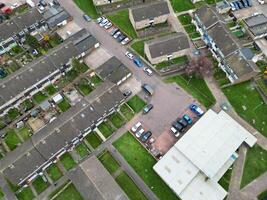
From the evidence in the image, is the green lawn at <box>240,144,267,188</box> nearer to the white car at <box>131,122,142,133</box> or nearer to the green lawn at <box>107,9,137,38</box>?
the white car at <box>131,122,142,133</box>

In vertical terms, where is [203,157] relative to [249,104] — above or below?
below

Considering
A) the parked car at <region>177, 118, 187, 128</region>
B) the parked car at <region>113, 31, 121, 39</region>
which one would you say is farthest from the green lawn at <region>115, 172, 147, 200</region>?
the parked car at <region>113, 31, 121, 39</region>

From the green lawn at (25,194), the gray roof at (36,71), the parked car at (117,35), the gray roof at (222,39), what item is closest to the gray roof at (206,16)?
the gray roof at (222,39)

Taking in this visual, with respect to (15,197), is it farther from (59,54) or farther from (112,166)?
(59,54)

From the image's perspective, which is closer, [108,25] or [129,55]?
[129,55]

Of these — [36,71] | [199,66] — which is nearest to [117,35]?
[199,66]

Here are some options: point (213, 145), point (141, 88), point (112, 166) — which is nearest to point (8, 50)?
point (141, 88)

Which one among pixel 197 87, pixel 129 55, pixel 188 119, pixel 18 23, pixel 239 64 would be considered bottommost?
pixel 188 119

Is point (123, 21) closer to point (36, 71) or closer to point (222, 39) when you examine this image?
point (222, 39)

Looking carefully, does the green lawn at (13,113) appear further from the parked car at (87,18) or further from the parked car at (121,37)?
the parked car at (87,18)
